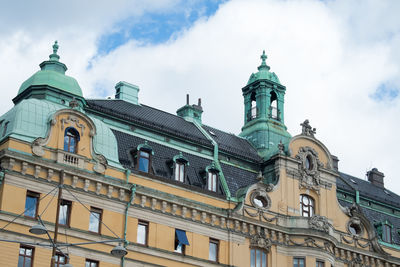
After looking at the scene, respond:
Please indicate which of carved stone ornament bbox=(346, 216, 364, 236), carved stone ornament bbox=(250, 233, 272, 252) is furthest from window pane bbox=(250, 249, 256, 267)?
carved stone ornament bbox=(346, 216, 364, 236)

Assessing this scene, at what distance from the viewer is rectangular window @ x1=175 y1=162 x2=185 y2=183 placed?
5572 cm

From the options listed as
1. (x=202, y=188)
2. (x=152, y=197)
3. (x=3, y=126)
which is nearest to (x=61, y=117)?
(x=3, y=126)

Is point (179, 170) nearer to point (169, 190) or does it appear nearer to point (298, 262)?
point (169, 190)

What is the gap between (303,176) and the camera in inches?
2404

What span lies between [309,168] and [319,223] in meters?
4.79

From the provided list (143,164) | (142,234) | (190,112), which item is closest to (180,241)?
(142,234)

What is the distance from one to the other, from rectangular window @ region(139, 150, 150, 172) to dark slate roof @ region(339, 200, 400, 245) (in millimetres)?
18447

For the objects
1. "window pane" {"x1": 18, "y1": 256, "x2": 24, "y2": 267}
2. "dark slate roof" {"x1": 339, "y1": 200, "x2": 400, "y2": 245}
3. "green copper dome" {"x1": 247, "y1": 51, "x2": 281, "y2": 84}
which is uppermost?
"green copper dome" {"x1": 247, "y1": 51, "x2": 281, "y2": 84}

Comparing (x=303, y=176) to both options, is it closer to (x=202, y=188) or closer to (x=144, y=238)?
(x=202, y=188)

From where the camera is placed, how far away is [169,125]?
60031 mm

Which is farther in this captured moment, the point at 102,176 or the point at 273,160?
the point at 273,160

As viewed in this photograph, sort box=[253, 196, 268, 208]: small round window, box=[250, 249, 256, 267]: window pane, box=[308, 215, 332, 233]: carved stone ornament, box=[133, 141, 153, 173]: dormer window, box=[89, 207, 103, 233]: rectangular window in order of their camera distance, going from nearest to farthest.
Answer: box=[89, 207, 103, 233]: rectangular window, box=[133, 141, 153, 173]: dormer window, box=[250, 249, 256, 267]: window pane, box=[253, 196, 268, 208]: small round window, box=[308, 215, 332, 233]: carved stone ornament

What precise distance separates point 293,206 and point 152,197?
1214cm

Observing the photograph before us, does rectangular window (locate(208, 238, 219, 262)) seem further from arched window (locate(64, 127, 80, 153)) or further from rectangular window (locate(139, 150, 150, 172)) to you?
arched window (locate(64, 127, 80, 153))
